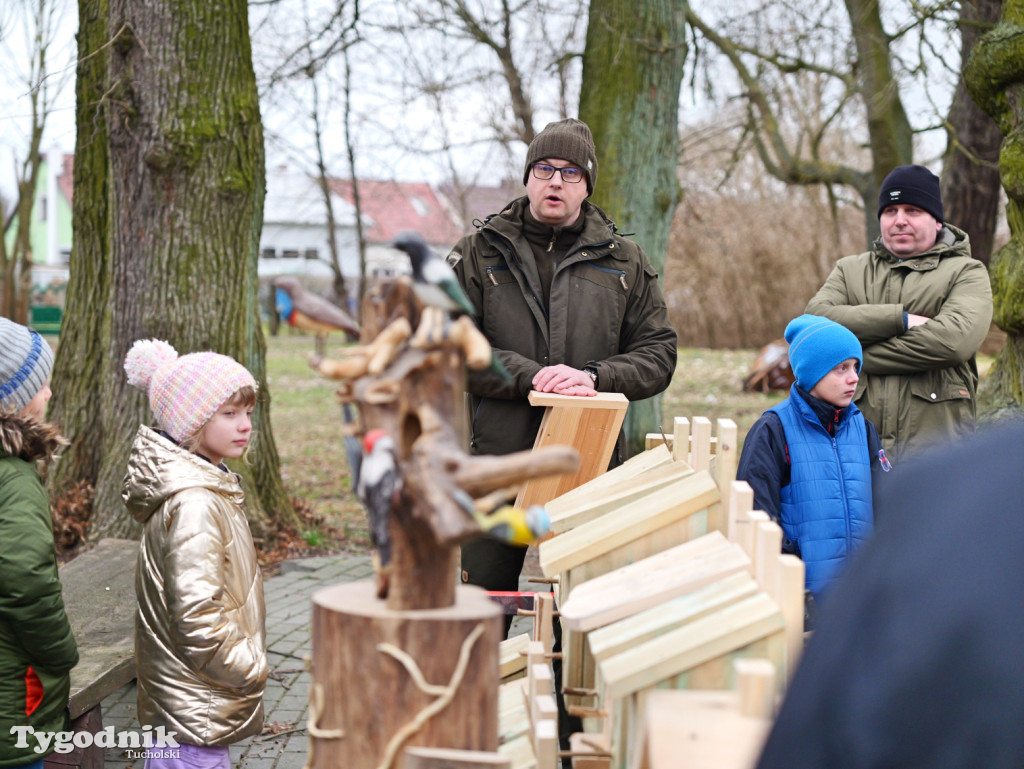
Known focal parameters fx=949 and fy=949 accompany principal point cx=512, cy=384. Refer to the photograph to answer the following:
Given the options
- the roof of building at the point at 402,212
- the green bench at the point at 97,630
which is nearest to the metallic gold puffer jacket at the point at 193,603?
the green bench at the point at 97,630

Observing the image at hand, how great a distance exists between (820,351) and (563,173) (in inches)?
43.8

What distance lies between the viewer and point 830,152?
18969 mm

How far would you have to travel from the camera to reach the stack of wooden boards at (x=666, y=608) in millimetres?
1693

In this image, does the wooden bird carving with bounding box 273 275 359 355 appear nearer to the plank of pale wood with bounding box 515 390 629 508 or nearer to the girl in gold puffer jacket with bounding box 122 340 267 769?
the girl in gold puffer jacket with bounding box 122 340 267 769

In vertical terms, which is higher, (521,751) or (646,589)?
(646,589)

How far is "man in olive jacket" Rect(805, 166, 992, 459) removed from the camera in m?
3.78

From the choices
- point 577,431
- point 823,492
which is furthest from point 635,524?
point 823,492

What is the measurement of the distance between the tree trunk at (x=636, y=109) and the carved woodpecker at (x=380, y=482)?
5.79m

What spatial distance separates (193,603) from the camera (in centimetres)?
263

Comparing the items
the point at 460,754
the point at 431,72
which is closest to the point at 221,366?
the point at 460,754

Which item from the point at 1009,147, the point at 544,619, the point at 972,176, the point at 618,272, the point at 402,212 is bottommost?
the point at 544,619

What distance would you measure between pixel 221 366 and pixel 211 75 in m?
3.27

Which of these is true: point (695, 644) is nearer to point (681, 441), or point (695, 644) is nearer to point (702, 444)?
point (702, 444)

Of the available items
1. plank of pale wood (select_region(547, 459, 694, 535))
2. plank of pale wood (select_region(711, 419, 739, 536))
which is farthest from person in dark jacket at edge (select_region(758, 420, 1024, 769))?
plank of pale wood (select_region(547, 459, 694, 535))
